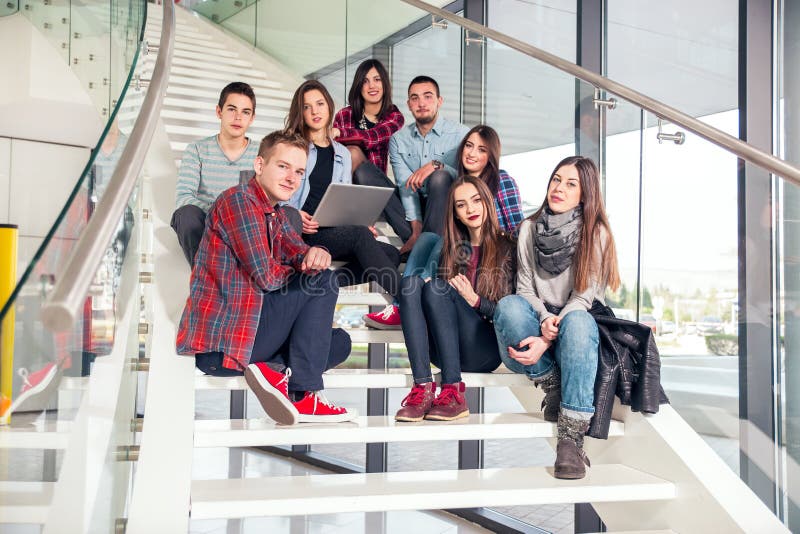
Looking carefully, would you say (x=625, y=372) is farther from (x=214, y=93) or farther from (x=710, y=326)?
(x=214, y=93)

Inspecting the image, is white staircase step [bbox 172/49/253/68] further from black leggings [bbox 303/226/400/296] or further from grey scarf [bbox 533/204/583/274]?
grey scarf [bbox 533/204/583/274]

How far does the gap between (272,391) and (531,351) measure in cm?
78

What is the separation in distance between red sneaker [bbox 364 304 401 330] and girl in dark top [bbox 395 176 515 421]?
233 mm

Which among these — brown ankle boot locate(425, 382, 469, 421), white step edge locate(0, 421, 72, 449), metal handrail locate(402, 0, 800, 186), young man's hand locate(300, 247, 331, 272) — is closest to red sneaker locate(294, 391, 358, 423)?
brown ankle boot locate(425, 382, 469, 421)

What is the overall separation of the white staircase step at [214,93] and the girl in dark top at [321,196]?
2.26m

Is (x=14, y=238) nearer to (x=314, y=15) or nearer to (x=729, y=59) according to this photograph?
(x=314, y=15)

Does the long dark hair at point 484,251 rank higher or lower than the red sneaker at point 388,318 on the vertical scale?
higher

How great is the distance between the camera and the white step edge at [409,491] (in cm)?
177

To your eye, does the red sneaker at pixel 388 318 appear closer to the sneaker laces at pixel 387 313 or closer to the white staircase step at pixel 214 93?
the sneaker laces at pixel 387 313

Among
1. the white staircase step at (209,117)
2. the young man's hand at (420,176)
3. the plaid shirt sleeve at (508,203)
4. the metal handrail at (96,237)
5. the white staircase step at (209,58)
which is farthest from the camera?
the white staircase step at (209,58)

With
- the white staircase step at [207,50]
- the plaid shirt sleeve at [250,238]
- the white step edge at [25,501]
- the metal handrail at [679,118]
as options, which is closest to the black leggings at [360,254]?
the plaid shirt sleeve at [250,238]

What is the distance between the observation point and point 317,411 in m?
2.19

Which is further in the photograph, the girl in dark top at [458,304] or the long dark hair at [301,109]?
the long dark hair at [301,109]

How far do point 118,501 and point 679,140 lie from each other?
6.62 ft
